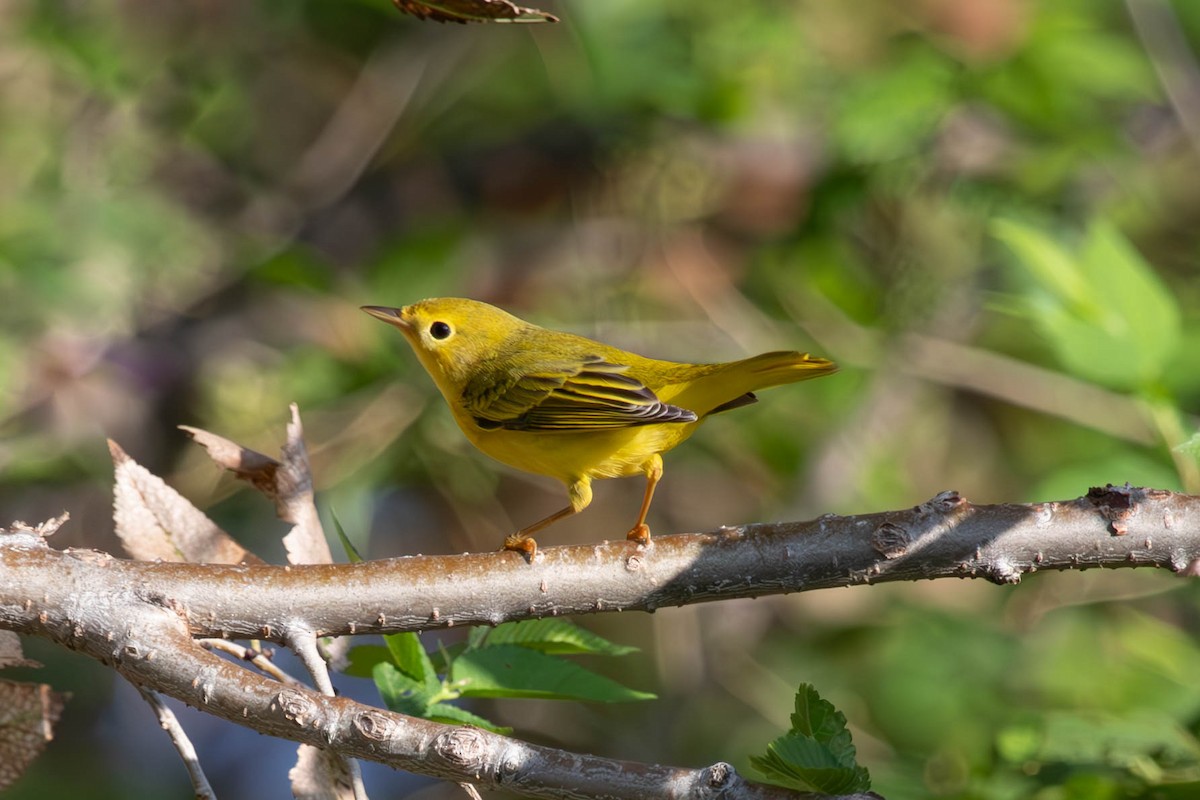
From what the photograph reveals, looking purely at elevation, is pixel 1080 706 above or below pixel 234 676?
below

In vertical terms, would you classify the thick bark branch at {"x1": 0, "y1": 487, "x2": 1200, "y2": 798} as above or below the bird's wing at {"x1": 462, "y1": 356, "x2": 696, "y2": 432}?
above

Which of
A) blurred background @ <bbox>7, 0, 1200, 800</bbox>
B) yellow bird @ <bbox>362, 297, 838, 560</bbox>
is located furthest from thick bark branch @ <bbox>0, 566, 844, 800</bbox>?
blurred background @ <bbox>7, 0, 1200, 800</bbox>

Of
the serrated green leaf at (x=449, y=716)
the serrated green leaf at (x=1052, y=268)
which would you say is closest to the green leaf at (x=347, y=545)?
the serrated green leaf at (x=449, y=716)

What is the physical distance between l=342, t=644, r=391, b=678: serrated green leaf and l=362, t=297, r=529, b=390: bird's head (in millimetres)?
1520

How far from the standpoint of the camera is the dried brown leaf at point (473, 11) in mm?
1632

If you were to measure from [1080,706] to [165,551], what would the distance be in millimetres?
3544

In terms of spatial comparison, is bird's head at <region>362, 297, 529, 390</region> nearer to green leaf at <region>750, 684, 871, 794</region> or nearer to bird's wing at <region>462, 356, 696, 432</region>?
bird's wing at <region>462, 356, 696, 432</region>

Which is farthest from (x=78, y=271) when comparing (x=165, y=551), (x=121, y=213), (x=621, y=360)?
(x=165, y=551)

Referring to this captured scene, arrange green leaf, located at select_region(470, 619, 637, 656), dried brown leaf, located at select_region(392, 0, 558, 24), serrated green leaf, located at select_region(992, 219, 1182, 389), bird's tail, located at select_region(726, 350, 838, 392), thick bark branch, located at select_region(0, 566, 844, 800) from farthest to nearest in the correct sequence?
1. bird's tail, located at select_region(726, 350, 838, 392)
2. serrated green leaf, located at select_region(992, 219, 1182, 389)
3. green leaf, located at select_region(470, 619, 637, 656)
4. thick bark branch, located at select_region(0, 566, 844, 800)
5. dried brown leaf, located at select_region(392, 0, 558, 24)

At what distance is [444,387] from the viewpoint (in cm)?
388

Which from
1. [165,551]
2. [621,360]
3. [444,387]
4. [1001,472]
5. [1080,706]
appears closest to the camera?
[165,551]

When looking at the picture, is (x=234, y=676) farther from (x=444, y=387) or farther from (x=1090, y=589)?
(x=1090, y=589)

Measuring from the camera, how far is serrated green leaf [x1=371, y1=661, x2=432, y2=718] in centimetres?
211

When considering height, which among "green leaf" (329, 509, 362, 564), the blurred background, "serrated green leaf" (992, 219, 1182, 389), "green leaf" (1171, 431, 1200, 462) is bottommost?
the blurred background
